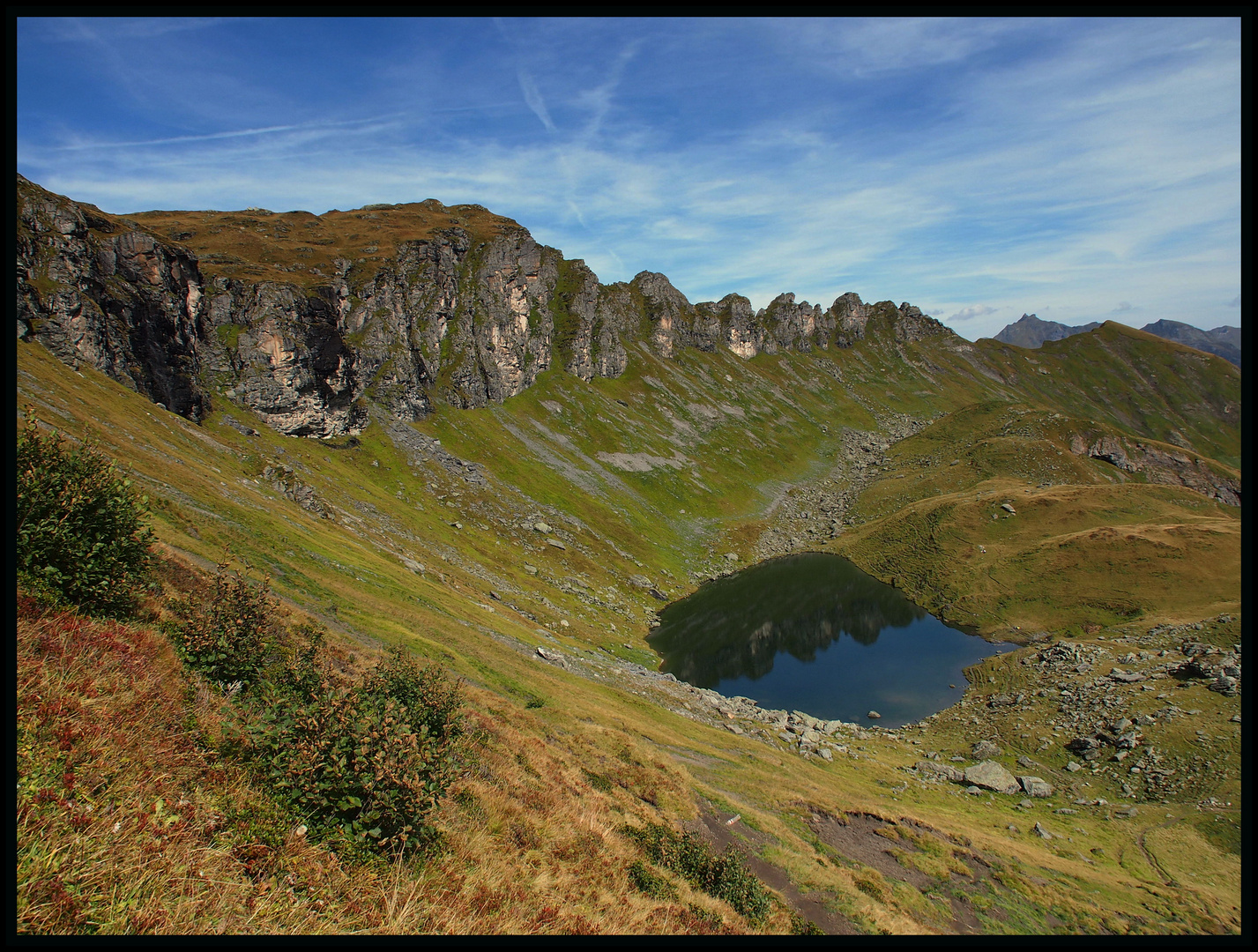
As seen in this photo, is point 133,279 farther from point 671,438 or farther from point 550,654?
point 671,438

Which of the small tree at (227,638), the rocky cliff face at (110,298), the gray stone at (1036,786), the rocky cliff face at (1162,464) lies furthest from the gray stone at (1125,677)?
the rocky cliff face at (110,298)

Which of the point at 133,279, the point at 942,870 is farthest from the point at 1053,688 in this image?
the point at 133,279

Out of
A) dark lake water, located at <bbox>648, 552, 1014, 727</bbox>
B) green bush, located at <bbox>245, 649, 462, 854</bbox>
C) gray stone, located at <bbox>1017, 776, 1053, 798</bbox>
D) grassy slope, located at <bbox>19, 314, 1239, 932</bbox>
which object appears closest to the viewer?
green bush, located at <bbox>245, 649, 462, 854</bbox>

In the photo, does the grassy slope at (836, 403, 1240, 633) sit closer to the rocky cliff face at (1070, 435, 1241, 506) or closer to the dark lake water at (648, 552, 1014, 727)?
the rocky cliff face at (1070, 435, 1241, 506)

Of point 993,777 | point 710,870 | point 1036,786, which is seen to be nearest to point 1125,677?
point 1036,786

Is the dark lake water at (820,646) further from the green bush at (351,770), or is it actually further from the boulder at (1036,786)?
the green bush at (351,770)

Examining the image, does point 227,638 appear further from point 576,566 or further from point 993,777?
point 576,566

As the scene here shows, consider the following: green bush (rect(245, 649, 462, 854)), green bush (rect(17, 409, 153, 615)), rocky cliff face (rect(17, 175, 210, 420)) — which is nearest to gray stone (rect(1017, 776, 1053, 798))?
green bush (rect(245, 649, 462, 854))
